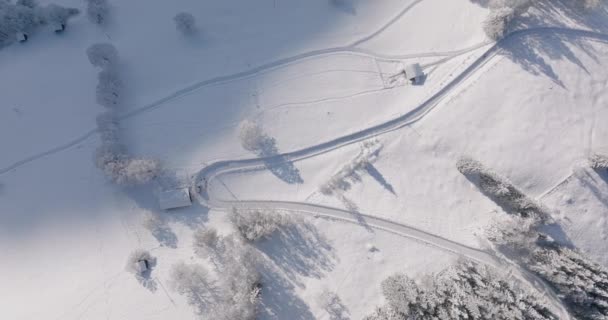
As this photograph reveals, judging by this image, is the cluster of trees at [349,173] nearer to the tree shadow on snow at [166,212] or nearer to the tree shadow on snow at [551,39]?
the tree shadow on snow at [166,212]

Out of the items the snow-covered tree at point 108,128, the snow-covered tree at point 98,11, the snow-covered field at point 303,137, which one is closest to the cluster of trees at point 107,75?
the snow-covered field at point 303,137

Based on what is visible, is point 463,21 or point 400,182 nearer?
point 400,182

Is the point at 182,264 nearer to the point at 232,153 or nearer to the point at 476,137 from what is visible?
the point at 232,153

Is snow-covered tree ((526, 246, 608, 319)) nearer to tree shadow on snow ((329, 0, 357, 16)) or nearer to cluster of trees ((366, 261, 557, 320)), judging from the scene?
cluster of trees ((366, 261, 557, 320))

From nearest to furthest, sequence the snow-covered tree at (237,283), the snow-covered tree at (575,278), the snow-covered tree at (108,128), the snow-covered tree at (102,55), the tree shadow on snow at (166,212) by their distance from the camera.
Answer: the snow-covered tree at (575,278)
the snow-covered tree at (237,283)
the tree shadow on snow at (166,212)
the snow-covered tree at (108,128)
the snow-covered tree at (102,55)

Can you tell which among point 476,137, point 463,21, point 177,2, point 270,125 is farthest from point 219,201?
point 463,21

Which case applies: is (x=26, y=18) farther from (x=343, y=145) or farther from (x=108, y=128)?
(x=343, y=145)

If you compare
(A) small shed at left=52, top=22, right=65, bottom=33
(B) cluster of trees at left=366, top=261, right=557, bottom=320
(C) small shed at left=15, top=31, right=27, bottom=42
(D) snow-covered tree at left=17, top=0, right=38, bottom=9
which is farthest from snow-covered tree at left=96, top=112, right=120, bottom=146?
(B) cluster of trees at left=366, top=261, right=557, bottom=320
